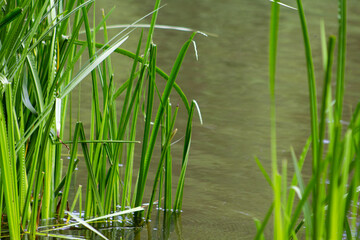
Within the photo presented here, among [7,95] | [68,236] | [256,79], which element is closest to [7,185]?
[7,95]

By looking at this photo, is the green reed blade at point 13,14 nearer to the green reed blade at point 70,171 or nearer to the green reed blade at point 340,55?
the green reed blade at point 70,171

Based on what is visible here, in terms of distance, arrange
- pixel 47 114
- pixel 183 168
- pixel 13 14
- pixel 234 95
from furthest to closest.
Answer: pixel 234 95
pixel 183 168
pixel 47 114
pixel 13 14

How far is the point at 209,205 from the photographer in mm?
1346

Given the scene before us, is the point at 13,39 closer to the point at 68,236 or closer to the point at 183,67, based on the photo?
the point at 68,236

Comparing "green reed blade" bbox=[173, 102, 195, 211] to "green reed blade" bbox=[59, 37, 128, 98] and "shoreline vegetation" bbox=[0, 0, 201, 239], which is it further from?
"green reed blade" bbox=[59, 37, 128, 98]

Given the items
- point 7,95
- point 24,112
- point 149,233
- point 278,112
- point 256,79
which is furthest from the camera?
point 256,79

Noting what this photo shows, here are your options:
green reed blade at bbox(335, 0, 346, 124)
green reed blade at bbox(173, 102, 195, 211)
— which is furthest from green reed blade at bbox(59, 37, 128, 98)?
green reed blade at bbox(335, 0, 346, 124)

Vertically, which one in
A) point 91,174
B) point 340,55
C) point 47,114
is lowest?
point 91,174

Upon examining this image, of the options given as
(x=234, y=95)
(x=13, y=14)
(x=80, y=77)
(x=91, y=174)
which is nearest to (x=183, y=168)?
(x=91, y=174)

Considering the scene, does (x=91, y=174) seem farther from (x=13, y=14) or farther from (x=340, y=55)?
(x=340, y=55)

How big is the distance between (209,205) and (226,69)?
5.90 ft

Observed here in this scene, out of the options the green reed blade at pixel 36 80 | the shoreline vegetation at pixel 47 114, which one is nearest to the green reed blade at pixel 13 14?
the shoreline vegetation at pixel 47 114

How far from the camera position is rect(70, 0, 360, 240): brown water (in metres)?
1.35

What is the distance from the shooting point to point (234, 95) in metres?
2.53
